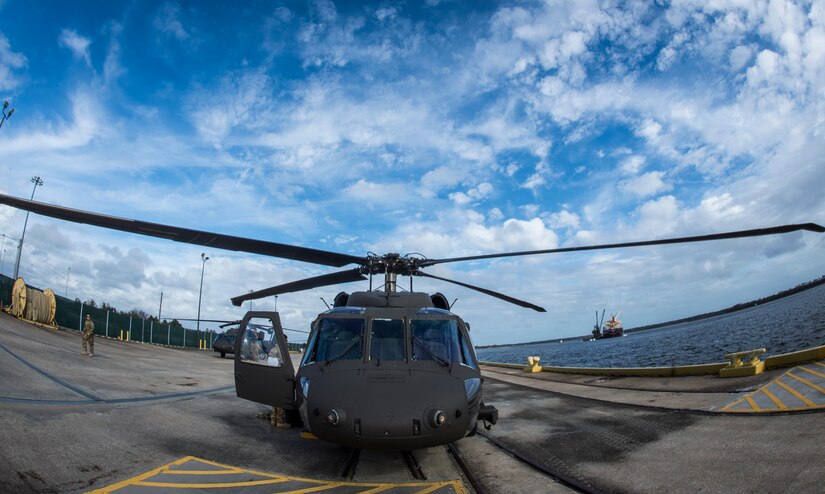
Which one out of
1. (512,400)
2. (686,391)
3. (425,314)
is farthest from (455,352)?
(686,391)

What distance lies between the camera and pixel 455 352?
240 inches

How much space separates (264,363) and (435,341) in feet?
A: 9.18

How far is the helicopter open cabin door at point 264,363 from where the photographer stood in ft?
20.5

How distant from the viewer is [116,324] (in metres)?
33.4

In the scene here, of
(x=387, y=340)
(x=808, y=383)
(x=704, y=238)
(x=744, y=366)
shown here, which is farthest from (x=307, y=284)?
(x=744, y=366)

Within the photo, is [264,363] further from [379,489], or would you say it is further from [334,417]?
[379,489]

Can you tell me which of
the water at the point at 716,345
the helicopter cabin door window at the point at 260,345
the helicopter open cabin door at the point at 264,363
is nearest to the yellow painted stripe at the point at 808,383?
the helicopter open cabin door at the point at 264,363

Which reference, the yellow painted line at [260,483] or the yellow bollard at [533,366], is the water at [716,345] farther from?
the yellow painted line at [260,483]

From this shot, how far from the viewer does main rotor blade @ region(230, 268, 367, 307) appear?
8.15 metres

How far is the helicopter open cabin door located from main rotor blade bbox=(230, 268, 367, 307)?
1.12 meters

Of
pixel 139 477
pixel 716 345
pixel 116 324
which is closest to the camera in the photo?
pixel 139 477

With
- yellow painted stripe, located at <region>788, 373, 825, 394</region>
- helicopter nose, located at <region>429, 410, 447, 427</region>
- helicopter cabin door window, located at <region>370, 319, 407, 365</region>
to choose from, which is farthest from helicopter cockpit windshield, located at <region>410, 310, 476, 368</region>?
yellow painted stripe, located at <region>788, 373, 825, 394</region>

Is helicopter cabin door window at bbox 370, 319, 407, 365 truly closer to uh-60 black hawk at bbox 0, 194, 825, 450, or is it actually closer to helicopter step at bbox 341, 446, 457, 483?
uh-60 black hawk at bbox 0, 194, 825, 450

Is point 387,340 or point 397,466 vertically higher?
point 387,340
